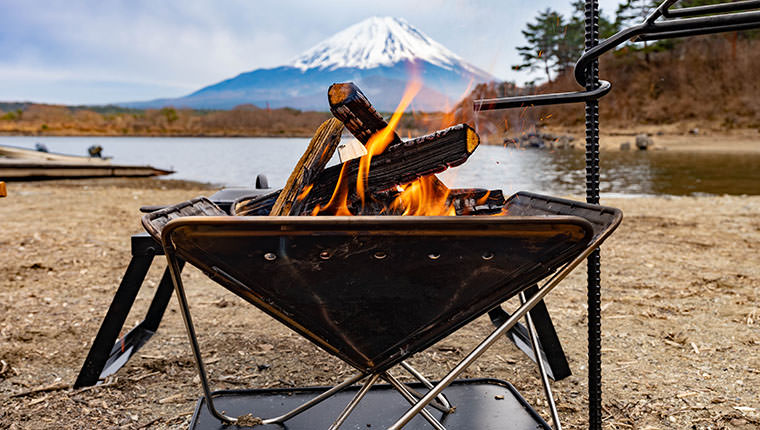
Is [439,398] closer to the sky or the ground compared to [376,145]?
closer to the ground

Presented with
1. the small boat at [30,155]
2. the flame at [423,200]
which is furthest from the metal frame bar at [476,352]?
the small boat at [30,155]

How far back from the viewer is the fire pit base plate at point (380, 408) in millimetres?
1565

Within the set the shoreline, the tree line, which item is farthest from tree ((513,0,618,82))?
the shoreline

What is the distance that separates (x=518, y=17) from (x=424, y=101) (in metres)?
0.44

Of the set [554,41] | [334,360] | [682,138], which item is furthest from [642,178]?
[682,138]

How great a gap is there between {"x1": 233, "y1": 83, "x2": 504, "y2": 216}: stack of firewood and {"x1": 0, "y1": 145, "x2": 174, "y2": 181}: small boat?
33.4 ft

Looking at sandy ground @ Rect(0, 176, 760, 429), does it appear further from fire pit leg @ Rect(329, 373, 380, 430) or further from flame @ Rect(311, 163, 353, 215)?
flame @ Rect(311, 163, 353, 215)

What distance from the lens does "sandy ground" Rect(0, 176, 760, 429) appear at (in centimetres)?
180

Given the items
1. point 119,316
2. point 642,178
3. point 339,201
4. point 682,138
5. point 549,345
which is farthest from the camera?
point 682,138

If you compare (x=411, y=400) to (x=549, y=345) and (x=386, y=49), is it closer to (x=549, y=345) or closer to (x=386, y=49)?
(x=549, y=345)

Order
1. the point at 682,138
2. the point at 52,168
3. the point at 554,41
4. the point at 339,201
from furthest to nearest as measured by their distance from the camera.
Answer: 1. the point at 682,138
2. the point at 52,168
3. the point at 554,41
4. the point at 339,201

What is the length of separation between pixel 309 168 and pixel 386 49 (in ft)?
2.35

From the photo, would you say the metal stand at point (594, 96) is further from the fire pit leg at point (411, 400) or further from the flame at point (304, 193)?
the flame at point (304, 193)

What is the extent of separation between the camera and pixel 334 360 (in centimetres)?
225
